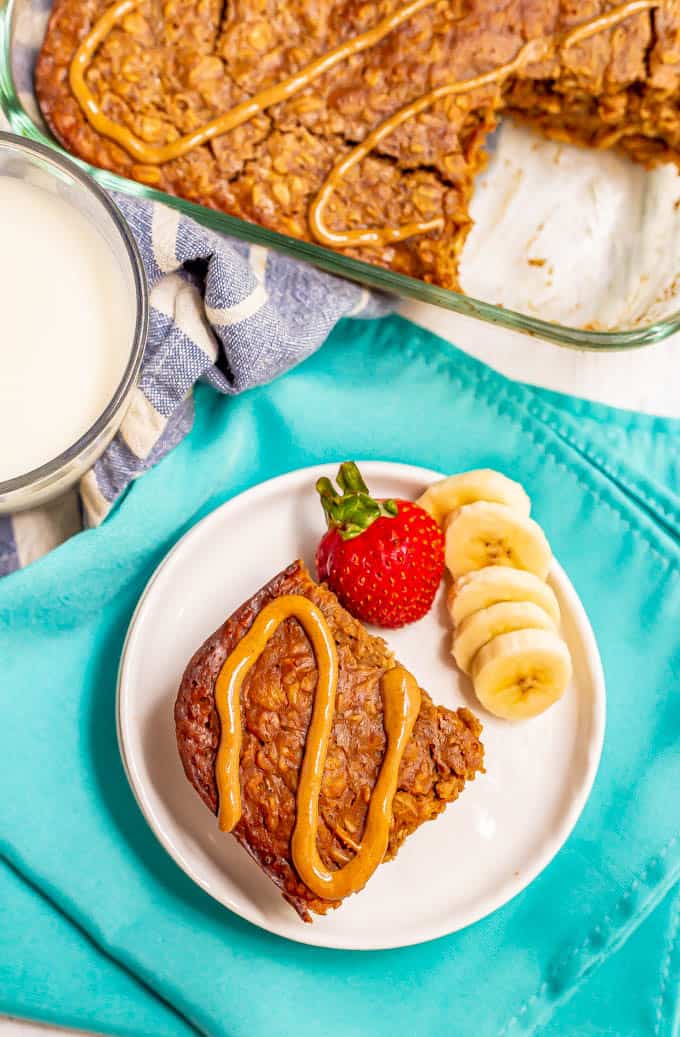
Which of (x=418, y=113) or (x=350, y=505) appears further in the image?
(x=418, y=113)

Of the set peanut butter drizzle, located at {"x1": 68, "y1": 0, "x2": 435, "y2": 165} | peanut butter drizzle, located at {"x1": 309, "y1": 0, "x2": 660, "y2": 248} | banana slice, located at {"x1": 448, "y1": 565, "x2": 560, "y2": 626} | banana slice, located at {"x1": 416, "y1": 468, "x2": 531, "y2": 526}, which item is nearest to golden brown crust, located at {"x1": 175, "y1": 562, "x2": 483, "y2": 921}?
banana slice, located at {"x1": 448, "y1": 565, "x2": 560, "y2": 626}

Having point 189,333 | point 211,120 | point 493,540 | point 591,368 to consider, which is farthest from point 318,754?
point 211,120

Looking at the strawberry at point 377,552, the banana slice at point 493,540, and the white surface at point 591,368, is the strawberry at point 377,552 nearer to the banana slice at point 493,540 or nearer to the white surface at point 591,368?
the banana slice at point 493,540

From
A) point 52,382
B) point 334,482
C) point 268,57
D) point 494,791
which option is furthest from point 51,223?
point 494,791

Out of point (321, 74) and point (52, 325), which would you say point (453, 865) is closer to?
point (52, 325)

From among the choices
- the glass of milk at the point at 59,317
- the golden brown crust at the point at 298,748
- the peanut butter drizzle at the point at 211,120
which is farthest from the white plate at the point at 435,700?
the peanut butter drizzle at the point at 211,120

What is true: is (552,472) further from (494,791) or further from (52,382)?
(52,382)
